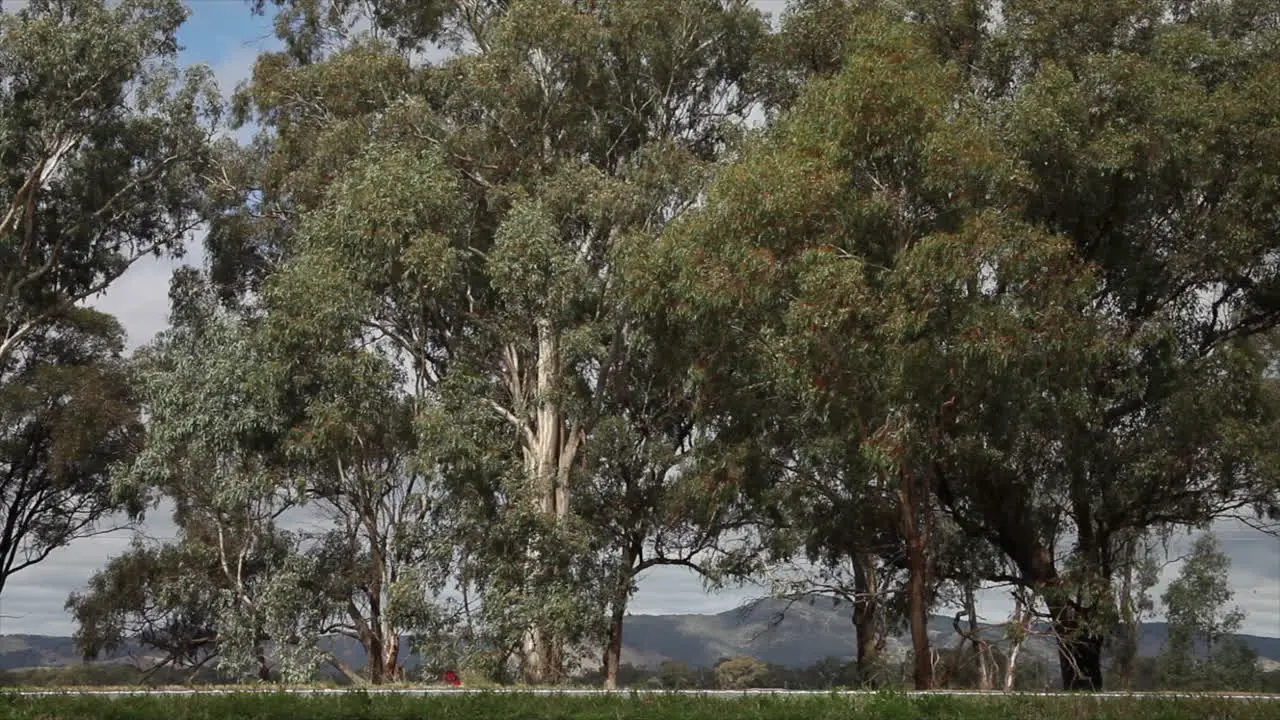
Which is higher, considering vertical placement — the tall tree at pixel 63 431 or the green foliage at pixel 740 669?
the tall tree at pixel 63 431

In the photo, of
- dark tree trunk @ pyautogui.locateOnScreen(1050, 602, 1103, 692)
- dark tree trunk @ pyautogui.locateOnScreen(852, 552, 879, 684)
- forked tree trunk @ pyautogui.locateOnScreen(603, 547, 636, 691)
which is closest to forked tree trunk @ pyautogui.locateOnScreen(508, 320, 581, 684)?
forked tree trunk @ pyautogui.locateOnScreen(603, 547, 636, 691)

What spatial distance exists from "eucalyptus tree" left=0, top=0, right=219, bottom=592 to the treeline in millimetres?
155

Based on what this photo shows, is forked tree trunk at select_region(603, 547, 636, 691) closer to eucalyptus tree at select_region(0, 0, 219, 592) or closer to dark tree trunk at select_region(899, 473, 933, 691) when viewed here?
dark tree trunk at select_region(899, 473, 933, 691)

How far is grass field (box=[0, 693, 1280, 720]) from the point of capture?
40.4 ft

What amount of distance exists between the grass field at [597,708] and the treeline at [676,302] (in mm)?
7925

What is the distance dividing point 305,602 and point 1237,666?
28.5 meters

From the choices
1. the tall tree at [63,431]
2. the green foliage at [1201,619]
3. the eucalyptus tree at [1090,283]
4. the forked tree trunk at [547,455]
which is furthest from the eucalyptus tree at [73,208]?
the green foliage at [1201,619]

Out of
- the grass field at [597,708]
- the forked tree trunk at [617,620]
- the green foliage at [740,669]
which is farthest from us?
the green foliage at [740,669]

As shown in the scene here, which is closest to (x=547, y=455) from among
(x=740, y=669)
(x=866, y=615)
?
(x=866, y=615)

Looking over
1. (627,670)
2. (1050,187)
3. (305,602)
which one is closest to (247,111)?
(305,602)

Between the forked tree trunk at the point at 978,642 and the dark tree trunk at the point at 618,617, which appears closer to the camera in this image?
the forked tree trunk at the point at 978,642

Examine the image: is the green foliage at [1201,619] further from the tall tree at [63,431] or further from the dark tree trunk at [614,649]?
the tall tree at [63,431]

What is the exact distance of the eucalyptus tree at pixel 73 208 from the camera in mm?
35844

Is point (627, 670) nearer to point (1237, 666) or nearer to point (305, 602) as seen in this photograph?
point (305, 602)
